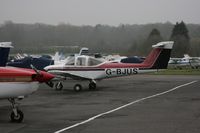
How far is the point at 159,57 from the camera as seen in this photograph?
2325cm

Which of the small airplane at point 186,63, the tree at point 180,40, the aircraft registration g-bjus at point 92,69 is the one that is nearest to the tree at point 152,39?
the tree at point 180,40

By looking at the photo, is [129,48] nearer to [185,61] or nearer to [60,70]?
[185,61]

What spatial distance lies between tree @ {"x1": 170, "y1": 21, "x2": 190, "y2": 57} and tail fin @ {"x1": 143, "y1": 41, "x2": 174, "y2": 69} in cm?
7202

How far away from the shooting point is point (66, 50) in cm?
8031

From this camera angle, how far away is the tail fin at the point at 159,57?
23.0m

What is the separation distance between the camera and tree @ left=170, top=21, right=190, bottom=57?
9606cm

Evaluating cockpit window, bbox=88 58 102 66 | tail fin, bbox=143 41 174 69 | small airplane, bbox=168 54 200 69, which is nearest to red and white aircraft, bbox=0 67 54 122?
cockpit window, bbox=88 58 102 66

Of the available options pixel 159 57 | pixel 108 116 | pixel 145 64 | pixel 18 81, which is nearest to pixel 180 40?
pixel 159 57

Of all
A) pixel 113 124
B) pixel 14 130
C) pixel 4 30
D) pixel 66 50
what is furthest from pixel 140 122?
pixel 66 50

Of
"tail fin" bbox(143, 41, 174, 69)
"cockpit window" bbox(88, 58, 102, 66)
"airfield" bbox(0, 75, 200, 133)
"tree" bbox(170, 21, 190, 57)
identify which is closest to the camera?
"airfield" bbox(0, 75, 200, 133)

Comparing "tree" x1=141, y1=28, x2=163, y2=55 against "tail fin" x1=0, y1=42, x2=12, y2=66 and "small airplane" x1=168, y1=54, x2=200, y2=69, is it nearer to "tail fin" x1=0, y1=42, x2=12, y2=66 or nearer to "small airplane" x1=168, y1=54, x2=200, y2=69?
"small airplane" x1=168, y1=54, x2=200, y2=69

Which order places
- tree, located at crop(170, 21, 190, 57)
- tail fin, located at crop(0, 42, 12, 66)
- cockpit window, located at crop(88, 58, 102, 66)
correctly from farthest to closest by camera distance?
1. tree, located at crop(170, 21, 190, 57)
2. cockpit window, located at crop(88, 58, 102, 66)
3. tail fin, located at crop(0, 42, 12, 66)

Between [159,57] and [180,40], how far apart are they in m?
77.1

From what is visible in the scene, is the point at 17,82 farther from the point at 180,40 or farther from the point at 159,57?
the point at 180,40
